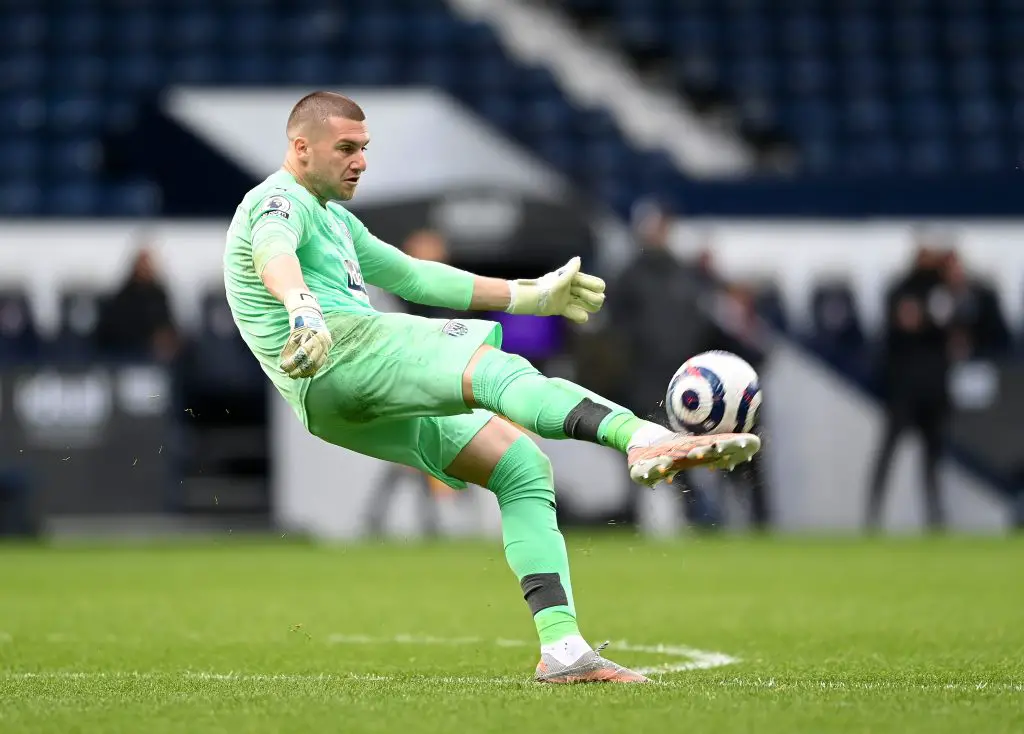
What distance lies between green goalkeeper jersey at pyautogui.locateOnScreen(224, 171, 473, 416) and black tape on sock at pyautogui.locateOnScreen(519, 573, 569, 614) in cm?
86

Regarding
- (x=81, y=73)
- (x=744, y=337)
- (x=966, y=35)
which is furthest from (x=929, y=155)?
(x=81, y=73)

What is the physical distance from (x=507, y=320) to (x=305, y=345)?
33.4 ft

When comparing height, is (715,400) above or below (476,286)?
below

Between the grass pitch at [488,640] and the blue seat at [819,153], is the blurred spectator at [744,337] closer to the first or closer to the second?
the grass pitch at [488,640]

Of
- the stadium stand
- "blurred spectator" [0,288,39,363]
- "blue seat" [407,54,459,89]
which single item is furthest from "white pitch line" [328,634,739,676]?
"blue seat" [407,54,459,89]

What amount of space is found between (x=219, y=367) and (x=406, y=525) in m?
2.01

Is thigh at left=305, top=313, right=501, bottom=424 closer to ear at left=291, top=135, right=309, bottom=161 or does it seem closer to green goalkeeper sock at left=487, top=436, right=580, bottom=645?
green goalkeeper sock at left=487, top=436, right=580, bottom=645

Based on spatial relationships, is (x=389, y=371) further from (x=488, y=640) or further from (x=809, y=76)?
(x=809, y=76)

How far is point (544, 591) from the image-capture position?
520cm

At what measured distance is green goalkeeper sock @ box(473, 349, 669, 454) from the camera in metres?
4.75

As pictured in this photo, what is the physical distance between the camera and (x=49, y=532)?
1452 cm

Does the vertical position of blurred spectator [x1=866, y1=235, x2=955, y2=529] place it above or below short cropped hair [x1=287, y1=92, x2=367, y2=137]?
below

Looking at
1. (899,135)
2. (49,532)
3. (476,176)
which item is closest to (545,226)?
(476,176)

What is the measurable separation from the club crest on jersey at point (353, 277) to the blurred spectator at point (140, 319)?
8.73 metres
